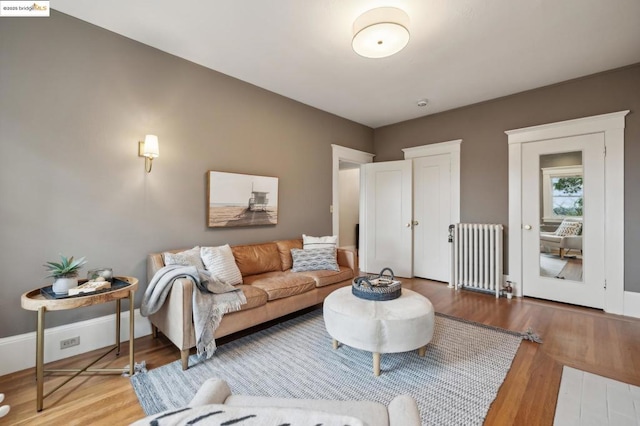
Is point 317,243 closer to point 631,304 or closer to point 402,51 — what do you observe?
point 402,51

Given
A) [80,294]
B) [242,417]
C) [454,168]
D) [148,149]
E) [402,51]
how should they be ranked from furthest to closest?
[454,168]
[402,51]
[148,149]
[80,294]
[242,417]

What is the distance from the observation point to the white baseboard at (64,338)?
6.55 ft

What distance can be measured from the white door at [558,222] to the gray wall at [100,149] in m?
3.60

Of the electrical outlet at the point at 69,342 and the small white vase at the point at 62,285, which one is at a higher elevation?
the small white vase at the point at 62,285

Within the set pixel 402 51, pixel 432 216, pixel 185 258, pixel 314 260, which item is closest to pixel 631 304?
pixel 432 216

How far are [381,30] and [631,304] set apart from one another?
3.90 metres

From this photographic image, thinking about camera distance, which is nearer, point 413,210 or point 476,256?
point 476,256

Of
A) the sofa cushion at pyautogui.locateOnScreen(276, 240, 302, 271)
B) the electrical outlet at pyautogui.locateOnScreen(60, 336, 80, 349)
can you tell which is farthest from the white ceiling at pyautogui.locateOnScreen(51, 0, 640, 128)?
the electrical outlet at pyautogui.locateOnScreen(60, 336, 80, 349)

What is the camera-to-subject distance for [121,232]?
2.48 metres

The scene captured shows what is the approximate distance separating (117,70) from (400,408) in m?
3.22

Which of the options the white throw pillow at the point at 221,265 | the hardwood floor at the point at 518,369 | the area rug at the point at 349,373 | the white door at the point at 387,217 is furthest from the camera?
the white door at the point at 387,217

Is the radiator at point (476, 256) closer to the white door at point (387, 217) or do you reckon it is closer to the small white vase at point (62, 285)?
the white door at point (387, 217)

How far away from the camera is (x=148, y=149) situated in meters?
2.47

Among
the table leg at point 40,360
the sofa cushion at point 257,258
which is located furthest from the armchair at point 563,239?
the table leg at point 40,360
